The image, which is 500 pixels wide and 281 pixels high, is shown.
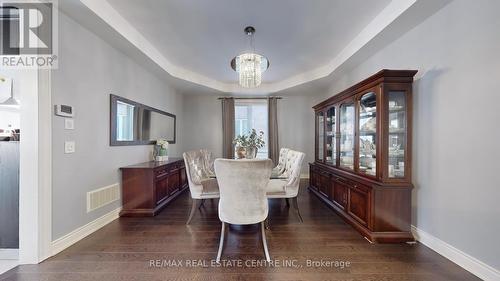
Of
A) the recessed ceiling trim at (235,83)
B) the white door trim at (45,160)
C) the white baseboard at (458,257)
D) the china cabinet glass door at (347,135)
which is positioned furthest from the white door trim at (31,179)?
the white baseboard at (458,257)

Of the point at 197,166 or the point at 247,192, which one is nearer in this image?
the point at 247,192

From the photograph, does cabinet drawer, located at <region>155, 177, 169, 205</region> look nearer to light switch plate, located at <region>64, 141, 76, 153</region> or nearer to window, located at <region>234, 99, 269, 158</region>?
light switch plate, located at <region>64, 141, 76, 153</region>

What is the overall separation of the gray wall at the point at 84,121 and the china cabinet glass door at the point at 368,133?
3535 millimetres

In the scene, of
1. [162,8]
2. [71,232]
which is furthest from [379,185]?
[71,232]

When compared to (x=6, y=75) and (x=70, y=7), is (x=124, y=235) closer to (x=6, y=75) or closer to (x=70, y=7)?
(x=6, y=75)

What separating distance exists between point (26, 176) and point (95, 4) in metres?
1.88

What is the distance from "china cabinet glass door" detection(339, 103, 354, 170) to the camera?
310cm

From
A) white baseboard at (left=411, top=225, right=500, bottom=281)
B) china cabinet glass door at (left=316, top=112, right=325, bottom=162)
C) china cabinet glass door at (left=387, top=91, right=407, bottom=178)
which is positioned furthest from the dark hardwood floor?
china cabinet glass door at (left=316, top=112, right=325, bottom=162)

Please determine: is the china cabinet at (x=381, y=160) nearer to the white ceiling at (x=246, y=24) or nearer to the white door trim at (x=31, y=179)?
the white ceiling at (x=246, y=24)

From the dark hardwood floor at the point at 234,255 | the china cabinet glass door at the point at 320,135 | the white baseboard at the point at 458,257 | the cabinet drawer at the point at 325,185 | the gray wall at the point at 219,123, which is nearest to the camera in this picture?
the white baseboard at the point at 458,257

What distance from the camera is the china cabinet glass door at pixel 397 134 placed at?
7.91ft

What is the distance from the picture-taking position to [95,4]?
222 cm

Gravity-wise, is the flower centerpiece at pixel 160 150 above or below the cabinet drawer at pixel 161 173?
above

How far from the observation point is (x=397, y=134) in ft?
8.11
